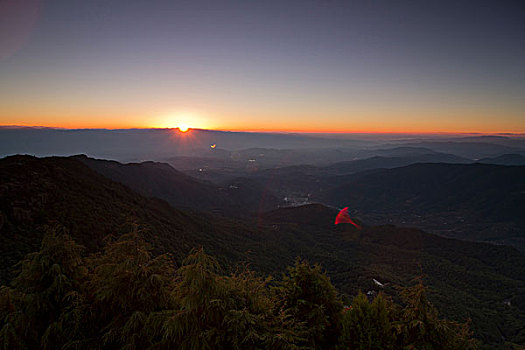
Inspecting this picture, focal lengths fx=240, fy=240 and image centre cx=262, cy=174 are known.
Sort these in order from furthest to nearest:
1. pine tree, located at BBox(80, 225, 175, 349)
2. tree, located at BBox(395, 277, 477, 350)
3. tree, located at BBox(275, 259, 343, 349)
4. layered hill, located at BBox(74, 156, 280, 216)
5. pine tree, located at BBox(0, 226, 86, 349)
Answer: layered hill, located at BBox(74, 156, 280, 216) → tree, located at BBox(275, 259, 343, 349) → tree, located at BBox(395, 277, 477, 350) → pine tree, located at BBox(80, 225, 175, 349) → pine tree, located at BBox(0, 226, 86, 349)

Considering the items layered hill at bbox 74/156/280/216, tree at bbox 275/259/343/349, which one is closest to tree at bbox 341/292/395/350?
tree at bbox 275/259/343/349

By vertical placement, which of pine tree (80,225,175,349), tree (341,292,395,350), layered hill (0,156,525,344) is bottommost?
layered hill (0,156,525,344)

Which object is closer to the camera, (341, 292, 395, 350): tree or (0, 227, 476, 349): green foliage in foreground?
(0, 227, 476, 349): green foliage in foreground

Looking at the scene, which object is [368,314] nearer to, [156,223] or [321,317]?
[321,317]

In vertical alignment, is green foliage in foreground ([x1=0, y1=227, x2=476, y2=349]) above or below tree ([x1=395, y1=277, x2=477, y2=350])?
above

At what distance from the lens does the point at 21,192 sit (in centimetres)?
3194

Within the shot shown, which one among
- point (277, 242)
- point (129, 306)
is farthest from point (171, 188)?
point (129, 306)

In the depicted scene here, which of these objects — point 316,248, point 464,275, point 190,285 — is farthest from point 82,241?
point 464,275

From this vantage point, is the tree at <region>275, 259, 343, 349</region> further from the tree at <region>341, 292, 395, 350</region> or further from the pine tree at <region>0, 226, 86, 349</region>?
the pine tree at <region>0, 226, 86, 349</region>

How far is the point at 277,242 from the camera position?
86.1m

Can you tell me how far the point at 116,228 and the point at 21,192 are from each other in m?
12.4

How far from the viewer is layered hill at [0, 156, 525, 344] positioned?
104 feet

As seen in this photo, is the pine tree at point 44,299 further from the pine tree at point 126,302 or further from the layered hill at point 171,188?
the layered hill at point 171,188

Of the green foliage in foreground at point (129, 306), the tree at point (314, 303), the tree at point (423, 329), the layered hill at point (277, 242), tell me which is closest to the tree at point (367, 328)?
the tree at point (423, 329)
